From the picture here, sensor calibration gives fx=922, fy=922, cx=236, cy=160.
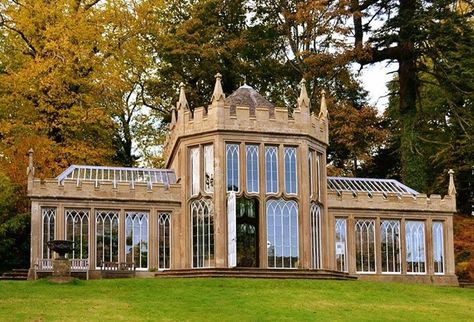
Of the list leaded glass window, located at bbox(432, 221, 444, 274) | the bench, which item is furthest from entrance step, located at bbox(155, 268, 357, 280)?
leaded glass window, located at bbox(432, 221, 444, 274)

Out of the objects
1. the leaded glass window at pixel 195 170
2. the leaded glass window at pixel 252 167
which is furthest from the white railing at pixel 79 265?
the leaded glass window at pixel 252 167

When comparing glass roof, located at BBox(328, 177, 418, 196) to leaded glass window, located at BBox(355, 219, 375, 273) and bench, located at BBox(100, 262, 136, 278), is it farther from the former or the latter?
bench, located at BBox(100, 262, 136, 278)

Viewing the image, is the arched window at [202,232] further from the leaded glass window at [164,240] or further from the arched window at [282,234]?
the arched window at [282,234]

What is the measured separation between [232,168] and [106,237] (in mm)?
5545

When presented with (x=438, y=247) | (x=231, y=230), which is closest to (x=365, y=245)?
(x=438, y=247)

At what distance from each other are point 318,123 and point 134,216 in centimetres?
811

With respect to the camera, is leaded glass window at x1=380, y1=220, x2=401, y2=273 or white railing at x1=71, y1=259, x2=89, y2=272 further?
leaded glass window at x1=380, y1=220, x2=401, y2=273

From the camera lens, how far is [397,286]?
3067cm

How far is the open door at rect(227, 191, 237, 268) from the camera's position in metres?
33.5

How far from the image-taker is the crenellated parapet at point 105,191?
114 feet

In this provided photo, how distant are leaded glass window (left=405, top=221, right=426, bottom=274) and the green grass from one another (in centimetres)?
718

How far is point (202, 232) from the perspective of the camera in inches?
1373

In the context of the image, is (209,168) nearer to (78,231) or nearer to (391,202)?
(78,231)

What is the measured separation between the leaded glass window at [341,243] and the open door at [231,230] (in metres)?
5.59
